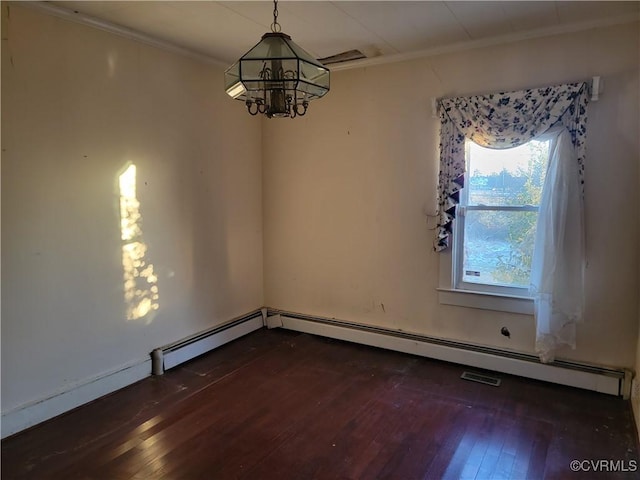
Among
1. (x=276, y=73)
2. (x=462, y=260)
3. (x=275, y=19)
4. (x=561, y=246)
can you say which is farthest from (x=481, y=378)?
(x=275, y=19)

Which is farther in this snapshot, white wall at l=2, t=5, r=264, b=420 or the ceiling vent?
the ceiling vent

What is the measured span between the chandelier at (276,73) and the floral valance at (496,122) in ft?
5.70

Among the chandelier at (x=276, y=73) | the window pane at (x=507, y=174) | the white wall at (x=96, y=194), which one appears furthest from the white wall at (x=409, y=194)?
the chandelier at (x=276, y=73)

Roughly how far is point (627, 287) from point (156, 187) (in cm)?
328

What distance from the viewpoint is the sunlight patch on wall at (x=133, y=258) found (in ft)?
10.1

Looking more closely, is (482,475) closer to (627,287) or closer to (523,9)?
(627,287)

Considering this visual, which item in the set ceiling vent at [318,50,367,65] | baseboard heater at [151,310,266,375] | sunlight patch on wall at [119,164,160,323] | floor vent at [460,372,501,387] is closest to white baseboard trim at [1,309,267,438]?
baseboard heater at [151,310,266,375]

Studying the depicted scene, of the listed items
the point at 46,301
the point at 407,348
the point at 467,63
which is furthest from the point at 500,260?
the point at 46,301

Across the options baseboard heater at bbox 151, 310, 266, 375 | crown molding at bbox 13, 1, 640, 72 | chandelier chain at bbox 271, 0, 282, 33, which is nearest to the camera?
chandelier chain at bbox 271, 0, 282, 33

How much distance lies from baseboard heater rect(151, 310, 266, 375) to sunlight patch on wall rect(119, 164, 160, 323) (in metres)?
0.30

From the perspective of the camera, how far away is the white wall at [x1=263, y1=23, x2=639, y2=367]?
2857mm

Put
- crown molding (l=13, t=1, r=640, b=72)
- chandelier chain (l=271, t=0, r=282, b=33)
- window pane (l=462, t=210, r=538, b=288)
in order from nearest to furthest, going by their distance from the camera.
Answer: chandelier chain (l=271, t=0, r=282, b=33), crown molding (l=13, t=1, r=640, b=72), window pane (l=462, t=210, r=538, b=288)

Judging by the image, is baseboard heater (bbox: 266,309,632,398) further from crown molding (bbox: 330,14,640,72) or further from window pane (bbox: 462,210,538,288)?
crown molding (bbox: 330,14,640,72)

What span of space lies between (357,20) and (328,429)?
2476mm
